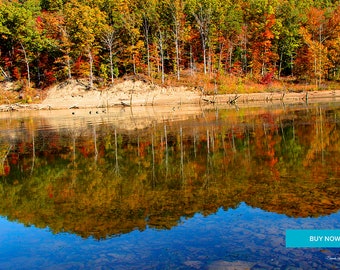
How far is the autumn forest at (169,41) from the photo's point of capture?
227ft

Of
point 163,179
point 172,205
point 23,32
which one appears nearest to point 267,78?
point 23,32

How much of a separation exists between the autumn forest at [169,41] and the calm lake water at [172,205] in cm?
5240

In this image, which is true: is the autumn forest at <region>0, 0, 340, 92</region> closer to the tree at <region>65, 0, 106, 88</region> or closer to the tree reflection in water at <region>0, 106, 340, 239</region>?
the tree at <region>65, 0, 106, 88</region>

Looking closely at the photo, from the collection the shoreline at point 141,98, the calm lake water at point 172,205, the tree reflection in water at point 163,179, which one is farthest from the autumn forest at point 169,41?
the calm lake water at point 172,205

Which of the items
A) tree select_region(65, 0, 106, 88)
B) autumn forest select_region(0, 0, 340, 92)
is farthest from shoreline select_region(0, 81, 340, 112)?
autumn forest select_region(0, 0, 340, 92)

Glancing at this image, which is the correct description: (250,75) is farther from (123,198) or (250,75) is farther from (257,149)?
(123,198)

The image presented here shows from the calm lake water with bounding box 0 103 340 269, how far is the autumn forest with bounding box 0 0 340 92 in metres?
52.4

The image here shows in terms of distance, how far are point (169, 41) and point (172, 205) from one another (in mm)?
70789

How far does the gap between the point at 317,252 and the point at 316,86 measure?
67423mm

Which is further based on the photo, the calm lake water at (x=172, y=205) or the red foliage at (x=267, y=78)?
the red foliage at (x=267, y=78)

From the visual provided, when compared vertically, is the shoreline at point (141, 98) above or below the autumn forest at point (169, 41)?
below

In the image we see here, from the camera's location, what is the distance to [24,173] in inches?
603

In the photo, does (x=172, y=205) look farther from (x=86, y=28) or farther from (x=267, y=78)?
(x=267, y=78)

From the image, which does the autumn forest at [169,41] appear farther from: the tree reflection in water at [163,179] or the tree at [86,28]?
the tree reflection in water at [163,179]
